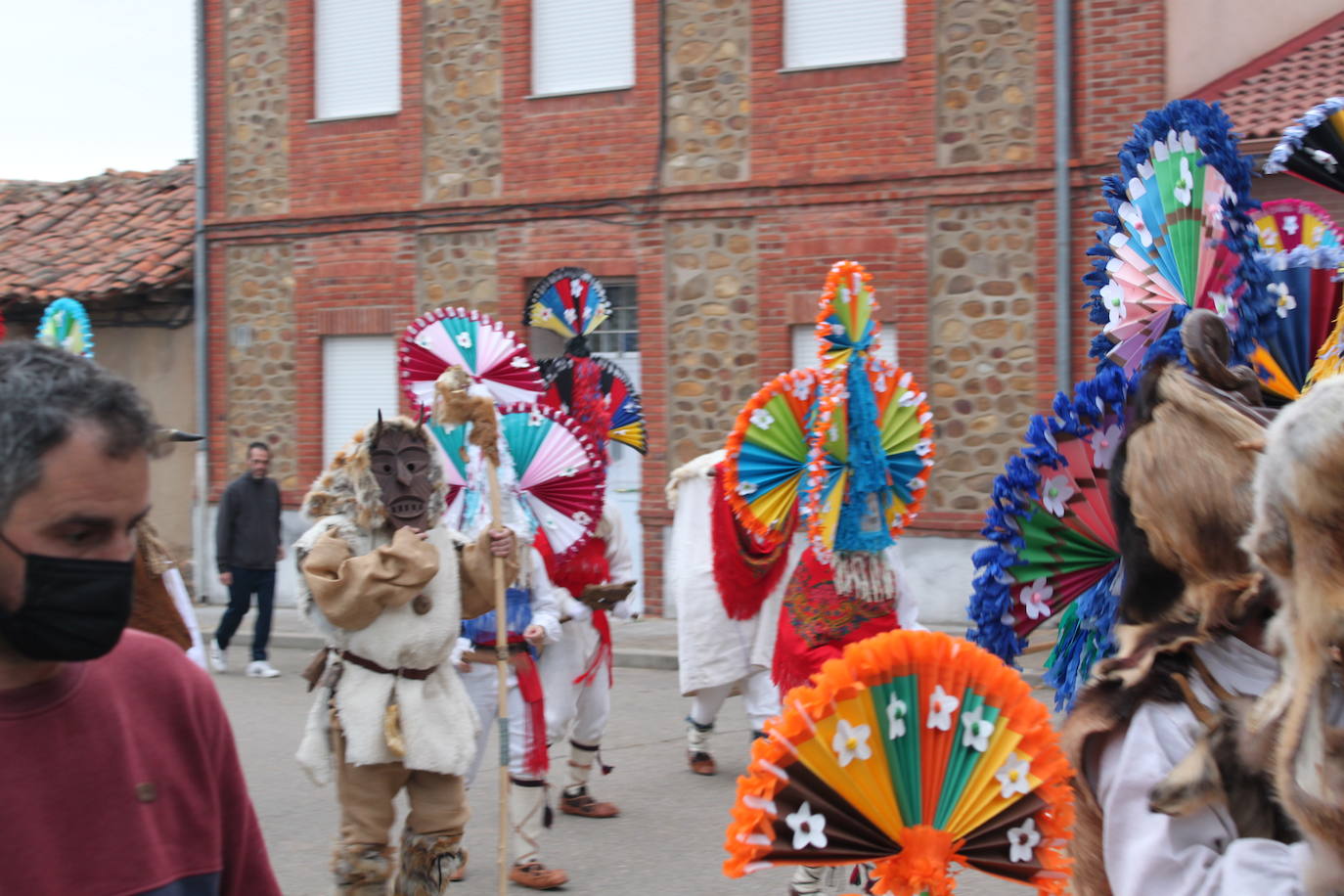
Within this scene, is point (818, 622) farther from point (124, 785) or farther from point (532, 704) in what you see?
point (124, 785)

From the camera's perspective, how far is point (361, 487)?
5.36m

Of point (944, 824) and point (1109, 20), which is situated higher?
point (1109, 20)

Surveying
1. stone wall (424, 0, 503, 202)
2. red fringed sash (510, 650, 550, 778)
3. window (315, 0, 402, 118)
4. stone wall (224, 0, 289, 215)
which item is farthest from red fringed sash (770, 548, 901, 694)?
stone wall (224, 0, 289, 215)

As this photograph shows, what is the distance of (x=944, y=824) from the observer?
2525 millimetres

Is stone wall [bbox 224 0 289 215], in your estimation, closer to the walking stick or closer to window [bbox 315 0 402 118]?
window [bbox 315 0 402 118]

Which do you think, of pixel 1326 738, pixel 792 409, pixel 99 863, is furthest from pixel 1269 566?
pixel 792 409

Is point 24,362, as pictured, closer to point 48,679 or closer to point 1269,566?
point 48,679

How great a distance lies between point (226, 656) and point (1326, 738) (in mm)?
12636

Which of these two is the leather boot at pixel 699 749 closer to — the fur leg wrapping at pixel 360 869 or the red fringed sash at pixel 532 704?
the red fringed sash at pixel 532 704

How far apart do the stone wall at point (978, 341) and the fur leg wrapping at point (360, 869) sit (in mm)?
8785

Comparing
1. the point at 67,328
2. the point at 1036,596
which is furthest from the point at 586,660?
the point at 1036,596

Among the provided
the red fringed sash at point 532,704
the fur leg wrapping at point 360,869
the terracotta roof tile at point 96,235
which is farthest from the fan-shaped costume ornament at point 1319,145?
the terracotta roof tile at point 96,235

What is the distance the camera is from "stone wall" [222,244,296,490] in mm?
16781

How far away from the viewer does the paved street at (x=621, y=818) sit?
21.1 ft
